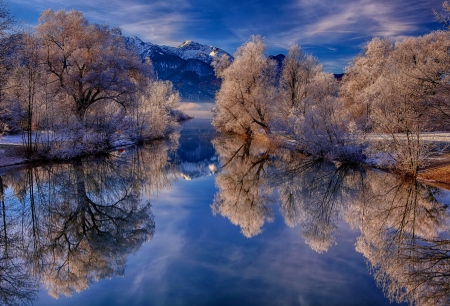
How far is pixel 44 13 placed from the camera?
23.2 m

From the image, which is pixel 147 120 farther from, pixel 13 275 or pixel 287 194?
pixel 13 275

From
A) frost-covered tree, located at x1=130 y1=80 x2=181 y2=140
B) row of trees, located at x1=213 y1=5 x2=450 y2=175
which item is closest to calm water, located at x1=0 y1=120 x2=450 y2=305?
row of trees, located at x1=213 y1=5 x2=450 y2=175

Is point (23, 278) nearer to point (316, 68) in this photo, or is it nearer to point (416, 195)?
point (416, 195)

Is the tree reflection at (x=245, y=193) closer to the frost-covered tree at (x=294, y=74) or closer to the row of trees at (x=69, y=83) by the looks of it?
the row of trees at (x=69, y=83)

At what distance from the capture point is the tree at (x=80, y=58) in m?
23.1

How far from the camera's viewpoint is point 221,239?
30.1 feet

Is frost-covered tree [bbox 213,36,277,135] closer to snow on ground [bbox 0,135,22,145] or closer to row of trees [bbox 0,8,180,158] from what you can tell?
row of trees [bbox 0,8,180,158]

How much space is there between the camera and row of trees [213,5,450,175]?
14680 mm

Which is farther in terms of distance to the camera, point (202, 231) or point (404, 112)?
point (404, 112)

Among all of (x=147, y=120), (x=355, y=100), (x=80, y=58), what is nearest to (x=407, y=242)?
(x=80, y=58)

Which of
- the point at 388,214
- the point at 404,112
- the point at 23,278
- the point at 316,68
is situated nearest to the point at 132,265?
the point at 23,278

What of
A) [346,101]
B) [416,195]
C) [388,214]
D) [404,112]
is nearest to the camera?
[388,214]

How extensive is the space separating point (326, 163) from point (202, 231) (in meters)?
12.9

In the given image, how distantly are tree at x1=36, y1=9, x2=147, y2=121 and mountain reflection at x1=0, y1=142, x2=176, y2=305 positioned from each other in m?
8.99
